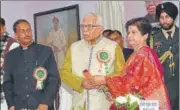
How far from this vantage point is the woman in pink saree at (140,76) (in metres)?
3.13

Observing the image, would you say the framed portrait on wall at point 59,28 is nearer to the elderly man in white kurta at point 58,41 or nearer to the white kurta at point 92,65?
the elderly man in white kurta at point 58,41

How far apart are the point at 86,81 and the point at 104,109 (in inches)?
12.2

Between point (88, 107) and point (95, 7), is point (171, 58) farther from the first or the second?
point (95, 7)

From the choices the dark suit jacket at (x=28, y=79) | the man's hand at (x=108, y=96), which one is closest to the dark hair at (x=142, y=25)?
the man's hand at (x=108, y=96)

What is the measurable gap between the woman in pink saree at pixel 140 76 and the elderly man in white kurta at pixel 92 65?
0.65 feet

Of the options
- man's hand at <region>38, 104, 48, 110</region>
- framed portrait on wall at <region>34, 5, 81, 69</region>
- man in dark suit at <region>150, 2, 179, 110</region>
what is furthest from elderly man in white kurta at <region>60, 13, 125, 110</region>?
framed portrait on wall at <region>34, 5, 81, 69</region>

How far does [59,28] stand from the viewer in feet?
22.5

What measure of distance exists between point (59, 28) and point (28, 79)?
3.49 metres

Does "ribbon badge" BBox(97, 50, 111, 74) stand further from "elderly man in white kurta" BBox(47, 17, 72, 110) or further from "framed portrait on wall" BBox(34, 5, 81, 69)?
"elderly man in white kurta" BBox(47, 17, 72, 110)

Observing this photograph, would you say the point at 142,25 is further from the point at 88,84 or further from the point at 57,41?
the point at 57,41

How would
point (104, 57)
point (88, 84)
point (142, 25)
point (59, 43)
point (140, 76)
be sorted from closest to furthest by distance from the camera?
point (140, 76)
point (142, 25)
point (88, 84)
point (104, 57)
point (59, 43)

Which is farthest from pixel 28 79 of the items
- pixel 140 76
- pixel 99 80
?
pixel 140 76

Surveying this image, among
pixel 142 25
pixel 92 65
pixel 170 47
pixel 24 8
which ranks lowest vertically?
pixel 92 65

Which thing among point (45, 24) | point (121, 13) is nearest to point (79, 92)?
point (121, 13)
